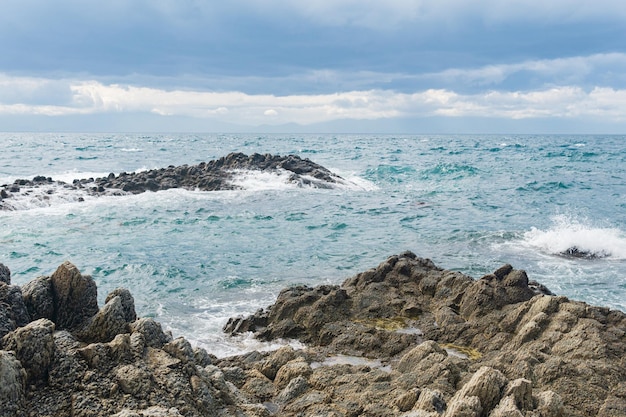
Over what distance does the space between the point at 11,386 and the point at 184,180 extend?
4032cm

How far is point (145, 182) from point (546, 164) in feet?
176

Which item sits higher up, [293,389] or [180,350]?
[180,350]

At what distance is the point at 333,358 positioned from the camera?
11484 mm

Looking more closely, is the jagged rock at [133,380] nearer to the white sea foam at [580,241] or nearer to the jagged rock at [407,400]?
the jagged rock at [407,400]

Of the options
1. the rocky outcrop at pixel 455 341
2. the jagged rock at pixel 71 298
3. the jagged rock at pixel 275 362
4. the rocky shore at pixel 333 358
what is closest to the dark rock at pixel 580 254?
the rocky outcrop at pixel 455 341

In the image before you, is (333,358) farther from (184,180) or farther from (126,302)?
(184,180)

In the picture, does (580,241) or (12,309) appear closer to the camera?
(12,309)

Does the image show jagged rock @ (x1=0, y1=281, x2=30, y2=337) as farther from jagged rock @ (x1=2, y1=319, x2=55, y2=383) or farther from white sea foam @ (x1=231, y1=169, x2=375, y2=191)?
white sea foam @ (x1=231, y1=169, x2=375, y2=191)

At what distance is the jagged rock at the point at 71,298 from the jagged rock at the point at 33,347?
1.65 meters

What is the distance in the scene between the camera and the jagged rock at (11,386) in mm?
5562

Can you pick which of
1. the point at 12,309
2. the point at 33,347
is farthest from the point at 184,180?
the point at 33,347

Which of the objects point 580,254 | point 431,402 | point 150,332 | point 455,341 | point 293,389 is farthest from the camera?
point 580,254

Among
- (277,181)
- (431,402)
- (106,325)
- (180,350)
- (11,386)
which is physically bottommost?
(277,181)

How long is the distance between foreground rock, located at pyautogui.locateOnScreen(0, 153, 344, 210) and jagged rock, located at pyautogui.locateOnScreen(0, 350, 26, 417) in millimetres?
30962
